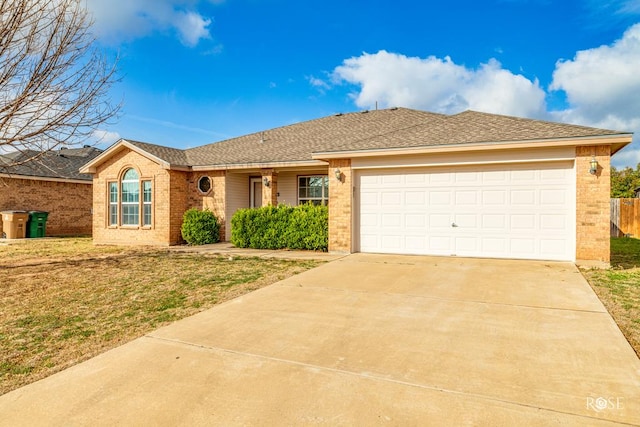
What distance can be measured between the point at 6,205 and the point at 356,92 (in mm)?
21159

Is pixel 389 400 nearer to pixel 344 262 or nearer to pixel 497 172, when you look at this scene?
pixel 344 262

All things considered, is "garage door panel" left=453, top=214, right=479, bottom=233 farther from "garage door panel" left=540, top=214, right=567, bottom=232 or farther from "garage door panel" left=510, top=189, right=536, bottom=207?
"garage door panel" left=540, top=214, right=567, bottom=232

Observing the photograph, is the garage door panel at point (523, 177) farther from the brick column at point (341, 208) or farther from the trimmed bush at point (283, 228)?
the trimmed bush at point (283, 228)

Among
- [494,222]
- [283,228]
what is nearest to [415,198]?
[494,222]

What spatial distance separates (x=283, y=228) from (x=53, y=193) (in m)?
15.4

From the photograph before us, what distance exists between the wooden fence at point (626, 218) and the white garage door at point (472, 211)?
13194 mm

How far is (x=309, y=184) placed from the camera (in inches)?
591

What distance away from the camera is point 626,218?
18.5 metres

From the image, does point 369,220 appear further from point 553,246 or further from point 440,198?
point 553,246

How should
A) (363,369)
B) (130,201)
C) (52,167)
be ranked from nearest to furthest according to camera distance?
(363,369), (130,201), (52,167)

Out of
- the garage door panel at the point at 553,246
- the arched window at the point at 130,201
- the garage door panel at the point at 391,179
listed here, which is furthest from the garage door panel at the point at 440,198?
the arched window at the point at 130,201

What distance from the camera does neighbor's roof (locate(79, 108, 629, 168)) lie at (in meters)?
9.46

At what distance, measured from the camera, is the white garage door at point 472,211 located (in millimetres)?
9133

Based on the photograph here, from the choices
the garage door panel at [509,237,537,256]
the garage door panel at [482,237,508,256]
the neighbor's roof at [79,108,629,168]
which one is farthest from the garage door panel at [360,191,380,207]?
the garage door panel at [509,237,537,256]
